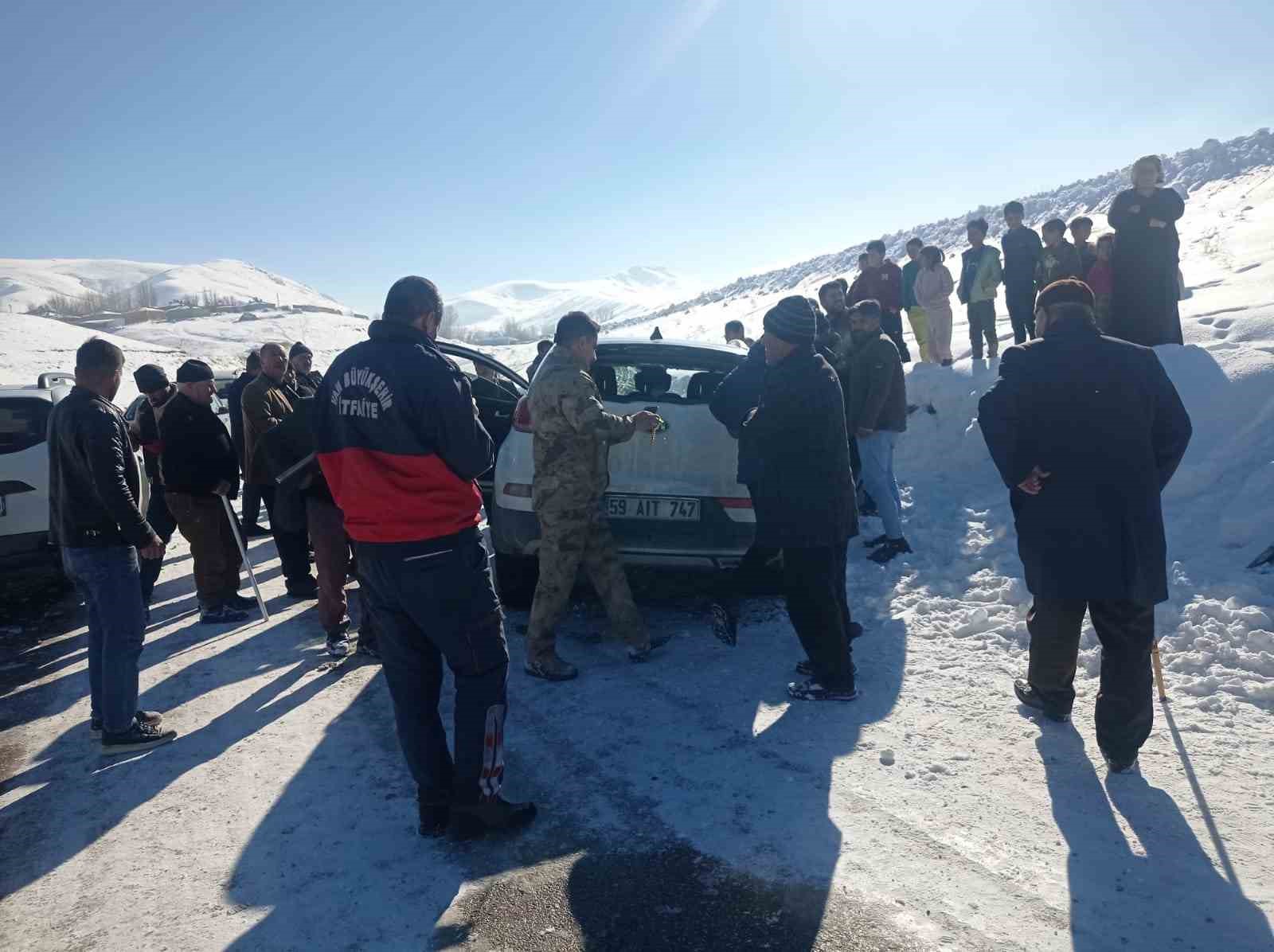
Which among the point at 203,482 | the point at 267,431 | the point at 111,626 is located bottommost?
the point at 111,626

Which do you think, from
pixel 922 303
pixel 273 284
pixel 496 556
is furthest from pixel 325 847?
pixel 273 284

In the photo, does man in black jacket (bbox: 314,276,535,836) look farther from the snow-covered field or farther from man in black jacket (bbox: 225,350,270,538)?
man in black jacket (bbox: 225,350,270,538)

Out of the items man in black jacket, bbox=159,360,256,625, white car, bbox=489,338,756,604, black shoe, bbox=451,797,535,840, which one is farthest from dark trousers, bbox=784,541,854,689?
man in black jacket, bbox=159,360,256,625

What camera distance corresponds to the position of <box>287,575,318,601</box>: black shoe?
261 inches

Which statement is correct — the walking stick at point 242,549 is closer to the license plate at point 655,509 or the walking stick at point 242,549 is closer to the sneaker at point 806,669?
the license plate at point 655,509

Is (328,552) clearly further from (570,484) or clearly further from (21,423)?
(21,423)

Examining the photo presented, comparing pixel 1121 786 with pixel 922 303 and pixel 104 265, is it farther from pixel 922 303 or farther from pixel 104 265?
pixel 104 265

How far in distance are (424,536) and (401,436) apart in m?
0.38

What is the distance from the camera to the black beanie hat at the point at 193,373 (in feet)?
19.4

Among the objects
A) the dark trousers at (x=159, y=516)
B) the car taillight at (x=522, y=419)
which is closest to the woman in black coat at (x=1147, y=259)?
the car taillight at (x=522, y=419)

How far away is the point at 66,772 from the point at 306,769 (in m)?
1.27

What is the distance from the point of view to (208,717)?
4551mm

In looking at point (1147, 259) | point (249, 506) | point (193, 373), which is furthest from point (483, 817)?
point (1147, 259)

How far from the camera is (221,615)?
6.24 m
